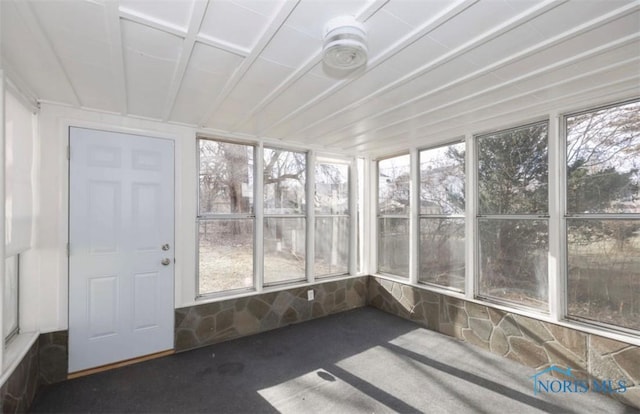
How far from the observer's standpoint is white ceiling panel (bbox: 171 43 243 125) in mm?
1748

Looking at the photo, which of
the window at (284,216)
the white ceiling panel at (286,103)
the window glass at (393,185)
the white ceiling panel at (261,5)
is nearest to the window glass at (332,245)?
the window at (284,216)

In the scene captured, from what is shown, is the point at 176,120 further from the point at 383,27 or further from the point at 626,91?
the point at 626,91

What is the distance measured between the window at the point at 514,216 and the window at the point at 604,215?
8.3 inches

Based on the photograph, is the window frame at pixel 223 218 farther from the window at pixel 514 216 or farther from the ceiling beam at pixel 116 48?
the window at pixel 514 216

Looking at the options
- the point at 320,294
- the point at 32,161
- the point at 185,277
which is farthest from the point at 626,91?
the point at 32,161

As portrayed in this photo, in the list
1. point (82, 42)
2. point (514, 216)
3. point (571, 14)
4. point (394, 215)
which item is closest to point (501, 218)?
point (514, 216)

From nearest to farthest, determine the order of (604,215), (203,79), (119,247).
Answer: (203,79) < (604,215) < (119,247)

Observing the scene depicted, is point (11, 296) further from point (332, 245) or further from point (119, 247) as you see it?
point (332, 245)

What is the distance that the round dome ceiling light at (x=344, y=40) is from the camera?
140 cm

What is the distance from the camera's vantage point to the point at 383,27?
148cm

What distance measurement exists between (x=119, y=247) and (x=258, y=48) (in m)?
2.36

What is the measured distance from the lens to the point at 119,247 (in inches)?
110

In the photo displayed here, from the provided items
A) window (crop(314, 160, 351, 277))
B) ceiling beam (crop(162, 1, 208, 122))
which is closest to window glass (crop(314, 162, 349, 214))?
window (crop(314, 160, 351, 277))

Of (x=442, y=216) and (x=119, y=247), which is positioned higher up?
(x=442, y=216)
